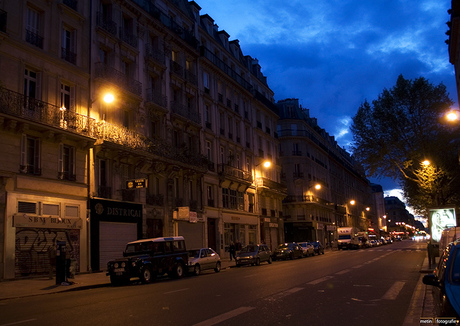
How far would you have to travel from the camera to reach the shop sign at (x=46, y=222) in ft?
67.9

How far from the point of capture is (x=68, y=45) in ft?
83.7

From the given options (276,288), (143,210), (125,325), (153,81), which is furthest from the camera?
(153,81)

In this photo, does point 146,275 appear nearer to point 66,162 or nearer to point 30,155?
point 30,155

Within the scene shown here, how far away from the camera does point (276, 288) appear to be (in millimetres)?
13688

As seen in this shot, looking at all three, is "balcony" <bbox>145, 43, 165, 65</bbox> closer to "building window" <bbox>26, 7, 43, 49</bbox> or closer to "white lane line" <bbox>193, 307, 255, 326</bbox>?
"building window" <bbox>26, 7, 43, 49</bbox>

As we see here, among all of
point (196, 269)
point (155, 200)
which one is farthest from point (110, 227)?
point (196, 269)

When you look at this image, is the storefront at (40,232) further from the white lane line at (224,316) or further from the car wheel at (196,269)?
the white lane line at (224,316)

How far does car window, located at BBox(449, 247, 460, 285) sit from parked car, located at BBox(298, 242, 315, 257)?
3485cm

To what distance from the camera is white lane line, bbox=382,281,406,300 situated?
11.7 m

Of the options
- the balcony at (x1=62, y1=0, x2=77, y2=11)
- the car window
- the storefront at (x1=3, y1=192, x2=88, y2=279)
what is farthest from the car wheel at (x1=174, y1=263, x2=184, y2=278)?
the car window

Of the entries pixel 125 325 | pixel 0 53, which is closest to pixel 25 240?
pixel 0 53

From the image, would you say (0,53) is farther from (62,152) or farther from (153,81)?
(153,81)

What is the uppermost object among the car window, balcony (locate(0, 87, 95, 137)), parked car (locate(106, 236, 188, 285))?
balcony (locate(0, 87, 95, 137))

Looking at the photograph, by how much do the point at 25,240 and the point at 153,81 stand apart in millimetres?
15956
